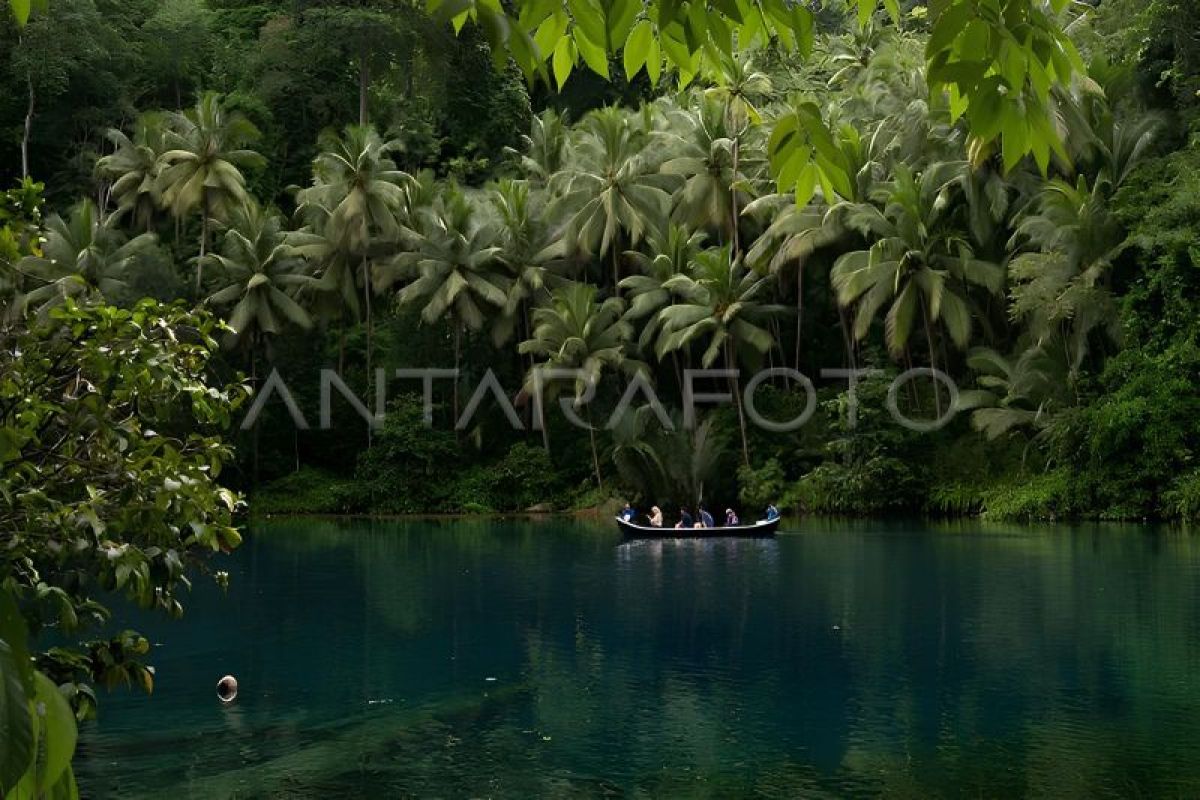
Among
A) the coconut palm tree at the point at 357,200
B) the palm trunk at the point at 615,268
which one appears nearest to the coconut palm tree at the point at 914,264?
the palm trunk at the point at 615,268

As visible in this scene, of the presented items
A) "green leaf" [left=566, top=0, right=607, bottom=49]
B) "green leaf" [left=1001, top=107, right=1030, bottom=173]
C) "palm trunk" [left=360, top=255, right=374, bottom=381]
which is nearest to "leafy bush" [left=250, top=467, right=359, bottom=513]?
Result: "palm trunk" [left=360, top=255, right=374, bottom=381]

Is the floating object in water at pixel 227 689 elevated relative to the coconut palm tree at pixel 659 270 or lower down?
lower down

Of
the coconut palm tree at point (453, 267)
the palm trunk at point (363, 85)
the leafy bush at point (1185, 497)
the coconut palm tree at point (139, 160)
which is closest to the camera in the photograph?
Answer: the leafy bush at point (1185, 497)

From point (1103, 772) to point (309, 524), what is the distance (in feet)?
89.7

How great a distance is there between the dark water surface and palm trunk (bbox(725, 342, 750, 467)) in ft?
43.2

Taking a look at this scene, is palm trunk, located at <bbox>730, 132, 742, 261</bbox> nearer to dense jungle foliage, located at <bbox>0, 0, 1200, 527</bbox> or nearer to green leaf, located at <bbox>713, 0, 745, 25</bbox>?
dense jungle foliage, located at <bbox>0, 0, 1200, 527</bbox>

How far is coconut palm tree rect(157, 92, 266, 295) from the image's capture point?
38.1 m

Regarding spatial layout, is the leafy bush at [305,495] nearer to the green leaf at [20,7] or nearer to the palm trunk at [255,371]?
the palm trunk at [255,371]

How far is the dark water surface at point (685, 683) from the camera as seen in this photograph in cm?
913

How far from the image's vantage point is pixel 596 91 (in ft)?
152

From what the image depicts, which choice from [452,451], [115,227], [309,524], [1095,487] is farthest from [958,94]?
[115,227]

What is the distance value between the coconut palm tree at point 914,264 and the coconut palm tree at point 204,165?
17442mm

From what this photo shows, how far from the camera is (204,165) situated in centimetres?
3828

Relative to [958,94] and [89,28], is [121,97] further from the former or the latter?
[958,94]
